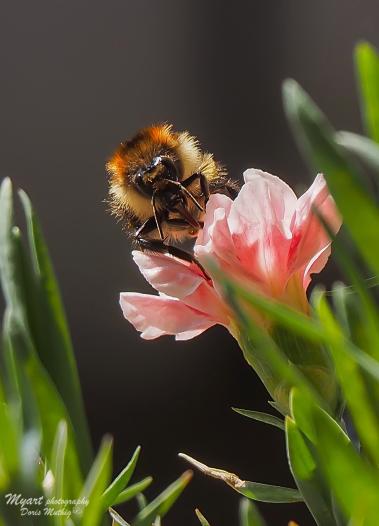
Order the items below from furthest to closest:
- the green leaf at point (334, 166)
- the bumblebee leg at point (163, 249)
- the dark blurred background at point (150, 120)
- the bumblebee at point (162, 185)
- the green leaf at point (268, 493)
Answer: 1. the dark blurred background at point (150, 120)
2. the bumblebee at point (162, 185)
3. the bumblebee leg at point (163, 249)
4. the green leaf at point (268, 493)
5. the green leaf at point (334, 166)

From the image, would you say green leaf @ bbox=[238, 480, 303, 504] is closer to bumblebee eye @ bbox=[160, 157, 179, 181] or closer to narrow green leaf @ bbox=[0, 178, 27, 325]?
narrow green leaf @ bbox=[0, 178, 27, 325]

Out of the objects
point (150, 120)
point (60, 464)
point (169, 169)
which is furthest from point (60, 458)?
point (150, 120)

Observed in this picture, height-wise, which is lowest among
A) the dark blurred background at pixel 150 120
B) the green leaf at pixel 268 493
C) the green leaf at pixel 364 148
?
the green leaf at pixel 268 493

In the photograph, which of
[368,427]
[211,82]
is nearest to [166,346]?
[211,82]

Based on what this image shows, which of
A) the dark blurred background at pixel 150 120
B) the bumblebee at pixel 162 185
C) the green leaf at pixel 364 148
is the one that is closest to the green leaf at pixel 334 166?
the green leaf at pixel 364 148

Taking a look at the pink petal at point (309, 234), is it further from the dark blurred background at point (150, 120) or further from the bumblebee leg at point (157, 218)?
the dark blurred background at point (150, 120)
